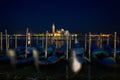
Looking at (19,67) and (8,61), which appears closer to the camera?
(19,67)

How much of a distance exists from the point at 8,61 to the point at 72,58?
3.61 m

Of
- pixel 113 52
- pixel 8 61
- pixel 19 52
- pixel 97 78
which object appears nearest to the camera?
pixel 97 78

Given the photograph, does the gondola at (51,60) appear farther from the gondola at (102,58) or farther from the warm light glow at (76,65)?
the gondola at (102,58)

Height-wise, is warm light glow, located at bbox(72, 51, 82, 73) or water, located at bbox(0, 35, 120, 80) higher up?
warm light glow, located at bbox(72, 51, 82, 73)

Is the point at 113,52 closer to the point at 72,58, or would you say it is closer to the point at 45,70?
the point at 72,58

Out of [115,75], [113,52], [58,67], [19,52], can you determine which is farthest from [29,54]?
[115,75]

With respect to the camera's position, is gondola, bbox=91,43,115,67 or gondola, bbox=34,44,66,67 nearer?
gondola, bbox=91,43,115,67

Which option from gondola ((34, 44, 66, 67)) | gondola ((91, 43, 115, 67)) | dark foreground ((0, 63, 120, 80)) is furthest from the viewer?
gondola ((34, 44, 66, 67))

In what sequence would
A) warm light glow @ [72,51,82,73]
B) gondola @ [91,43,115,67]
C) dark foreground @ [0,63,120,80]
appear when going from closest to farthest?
dark foreground @ [0,63,120,80], warm light glow @ [72,51,82,73], gondola @ [91,43,115,67]

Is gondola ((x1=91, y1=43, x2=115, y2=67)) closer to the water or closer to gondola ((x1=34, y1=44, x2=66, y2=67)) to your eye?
the water

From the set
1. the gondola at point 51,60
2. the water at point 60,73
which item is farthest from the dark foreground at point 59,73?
the gondola at point 51,60

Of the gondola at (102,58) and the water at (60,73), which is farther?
the gondola at (102,58)

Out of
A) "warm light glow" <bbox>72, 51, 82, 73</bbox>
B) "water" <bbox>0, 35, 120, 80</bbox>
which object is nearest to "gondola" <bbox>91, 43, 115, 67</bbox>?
"water" <bbox>0, 35, 120, 80</bbox>

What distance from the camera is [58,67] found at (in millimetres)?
13305
